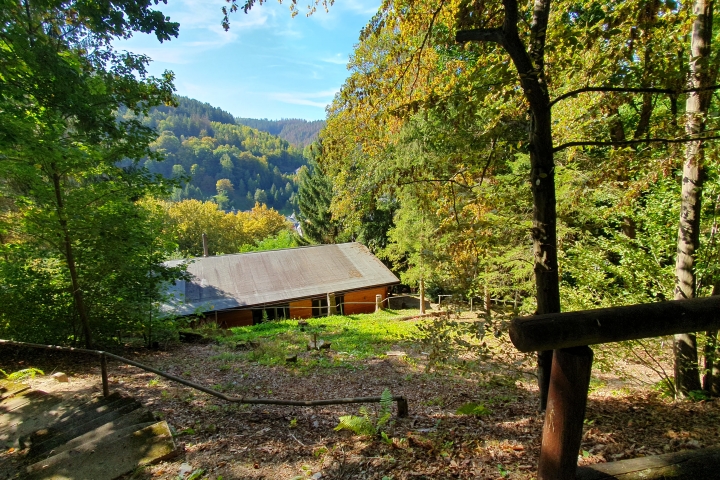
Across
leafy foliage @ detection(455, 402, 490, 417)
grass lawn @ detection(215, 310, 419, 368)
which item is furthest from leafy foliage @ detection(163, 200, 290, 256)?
leafy foliage @ detection(455, 402, 490, 417)

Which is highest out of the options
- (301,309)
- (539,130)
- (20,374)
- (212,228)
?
(212,228)

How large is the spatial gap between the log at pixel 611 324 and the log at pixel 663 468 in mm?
794

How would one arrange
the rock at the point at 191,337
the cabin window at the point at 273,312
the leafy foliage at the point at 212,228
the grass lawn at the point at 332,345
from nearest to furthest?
1. the grass lawn at the point at 332,345
2. the rock at the point at 191,337
3. the cabin window at the point at 273,312
4. the leafy foliage at the point at 212,228

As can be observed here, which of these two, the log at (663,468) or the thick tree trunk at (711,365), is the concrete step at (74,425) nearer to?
the log at (663,468)

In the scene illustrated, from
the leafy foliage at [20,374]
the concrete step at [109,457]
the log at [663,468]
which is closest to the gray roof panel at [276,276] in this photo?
the leafy foliage at [20,374]

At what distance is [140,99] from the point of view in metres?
7.36

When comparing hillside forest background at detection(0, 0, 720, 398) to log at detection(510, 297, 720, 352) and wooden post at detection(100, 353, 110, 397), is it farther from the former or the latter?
wooden post at detection(100, 353, 110, 397)

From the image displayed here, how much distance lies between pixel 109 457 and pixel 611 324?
13.7ft

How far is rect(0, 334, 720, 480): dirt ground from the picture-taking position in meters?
2.85

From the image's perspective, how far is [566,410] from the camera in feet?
6.04

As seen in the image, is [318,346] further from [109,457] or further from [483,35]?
[483,35]

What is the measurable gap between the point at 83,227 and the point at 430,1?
25.1 feet

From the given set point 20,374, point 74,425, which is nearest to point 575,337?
point 74,425

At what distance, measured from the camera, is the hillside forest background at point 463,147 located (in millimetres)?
3139
